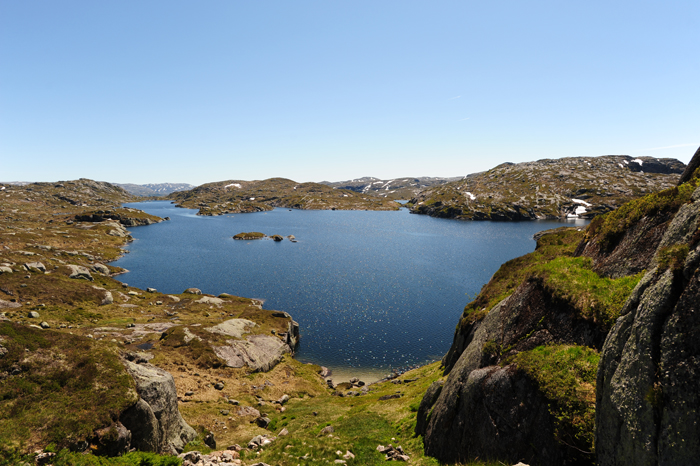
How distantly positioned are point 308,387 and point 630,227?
43.1 meters

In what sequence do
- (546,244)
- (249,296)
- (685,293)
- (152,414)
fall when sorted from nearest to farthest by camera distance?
(685,293) < (152,414) < (546,244) < (249,296)

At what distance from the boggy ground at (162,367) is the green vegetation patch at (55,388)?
6cm

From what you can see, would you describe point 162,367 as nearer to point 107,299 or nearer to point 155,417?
point 155,417

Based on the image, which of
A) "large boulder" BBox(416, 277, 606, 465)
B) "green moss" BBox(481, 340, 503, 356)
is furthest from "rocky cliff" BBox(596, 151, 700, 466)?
"green moss" BBox(481, 340, 503, 356)

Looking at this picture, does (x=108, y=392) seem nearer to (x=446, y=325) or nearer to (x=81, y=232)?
(x=446, y=325)

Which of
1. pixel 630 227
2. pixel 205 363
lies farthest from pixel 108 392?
pixel 630 227

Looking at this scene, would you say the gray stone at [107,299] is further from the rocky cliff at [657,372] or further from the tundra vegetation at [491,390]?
the rocky cliff at [657,372]

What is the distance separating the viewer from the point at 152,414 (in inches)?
822

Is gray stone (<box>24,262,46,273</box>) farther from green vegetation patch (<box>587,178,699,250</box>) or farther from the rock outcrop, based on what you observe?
green vegetation patch (<box>587,178,699,250</box>)

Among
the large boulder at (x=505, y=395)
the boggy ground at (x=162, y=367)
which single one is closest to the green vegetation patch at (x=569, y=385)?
the large boulder at (x=505, y=395)

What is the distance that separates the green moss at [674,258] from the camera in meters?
9.40

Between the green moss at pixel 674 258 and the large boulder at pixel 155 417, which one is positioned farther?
the large boulder at pixel 155 417

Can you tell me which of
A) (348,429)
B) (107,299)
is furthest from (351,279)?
(348,429)

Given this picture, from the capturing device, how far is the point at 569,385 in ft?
45.4
